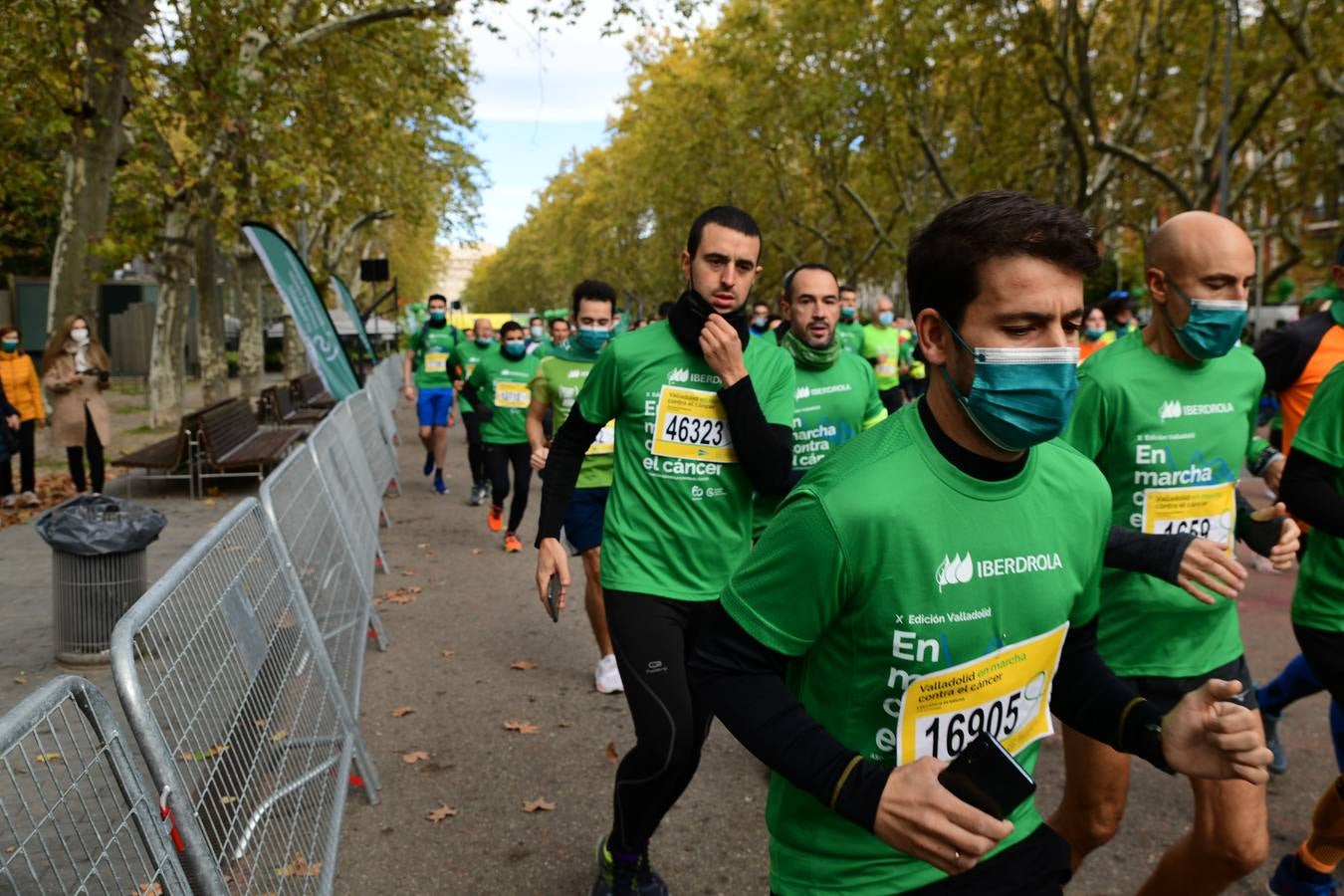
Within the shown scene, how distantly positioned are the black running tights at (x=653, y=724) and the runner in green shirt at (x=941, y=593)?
4.45 ft

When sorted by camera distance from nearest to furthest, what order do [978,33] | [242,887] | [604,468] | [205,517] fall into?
[242,887] < [604,468] < [205,517] < [978,33]

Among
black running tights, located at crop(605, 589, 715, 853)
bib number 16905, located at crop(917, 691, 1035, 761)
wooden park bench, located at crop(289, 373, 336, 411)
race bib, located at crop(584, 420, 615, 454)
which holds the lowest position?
wooden park bench, located at crop(289, 373, 336, 411)

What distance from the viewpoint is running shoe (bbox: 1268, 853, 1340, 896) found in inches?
139

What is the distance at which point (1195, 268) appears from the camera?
346 centimetres

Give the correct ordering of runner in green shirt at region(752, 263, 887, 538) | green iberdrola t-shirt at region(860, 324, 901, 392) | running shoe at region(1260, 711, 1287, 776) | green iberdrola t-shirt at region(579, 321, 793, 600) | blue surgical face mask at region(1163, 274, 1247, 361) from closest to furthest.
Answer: blue surgical face mask at region(1163, 274, 1247, 361) < green iberdrola t-shirt at region(579, 321, 793, 600) < running shoe at region(1260, 711, 1287, 776) < runner in green shirt at region(752, 263, 887, 538) < green iberdrola t-shirt at region(860, 324, 901, 392)

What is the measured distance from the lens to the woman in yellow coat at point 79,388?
38.3 feet

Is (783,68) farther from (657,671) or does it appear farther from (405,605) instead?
(657,671)

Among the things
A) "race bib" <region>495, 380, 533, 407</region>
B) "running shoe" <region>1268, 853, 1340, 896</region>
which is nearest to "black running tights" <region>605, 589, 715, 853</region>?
"running shoe" <region>1268, 853, 1340, 896</region>

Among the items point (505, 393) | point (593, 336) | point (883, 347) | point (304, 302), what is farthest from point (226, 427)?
point (593, 336)

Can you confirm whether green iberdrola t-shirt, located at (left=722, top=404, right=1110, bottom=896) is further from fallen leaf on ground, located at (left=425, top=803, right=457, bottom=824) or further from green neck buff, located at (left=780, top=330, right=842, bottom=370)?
green neck buff, located at (left=780, top=330, right=842, bottom=370)

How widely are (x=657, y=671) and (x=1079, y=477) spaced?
5.60ft

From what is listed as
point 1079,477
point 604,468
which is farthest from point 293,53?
point 1079,477

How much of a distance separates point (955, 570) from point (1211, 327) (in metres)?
1.89

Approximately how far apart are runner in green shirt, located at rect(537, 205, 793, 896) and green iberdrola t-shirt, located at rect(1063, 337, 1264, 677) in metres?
0.97
